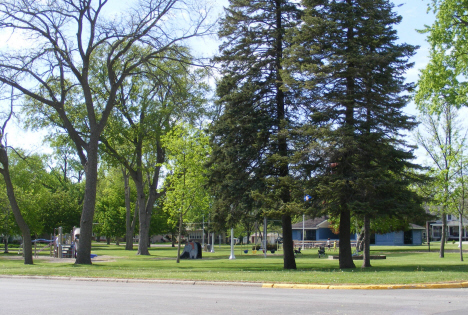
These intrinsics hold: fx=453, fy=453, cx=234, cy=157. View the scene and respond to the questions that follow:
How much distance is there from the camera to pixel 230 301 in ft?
34.1

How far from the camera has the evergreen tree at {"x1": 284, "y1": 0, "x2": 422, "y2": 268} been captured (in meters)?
19.7

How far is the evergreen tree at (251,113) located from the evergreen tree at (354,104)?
6.14 feet

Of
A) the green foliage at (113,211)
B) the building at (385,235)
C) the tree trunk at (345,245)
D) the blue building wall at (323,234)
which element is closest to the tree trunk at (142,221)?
the green foliage at (113,211)

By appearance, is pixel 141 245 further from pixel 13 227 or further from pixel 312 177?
pixel 312 177

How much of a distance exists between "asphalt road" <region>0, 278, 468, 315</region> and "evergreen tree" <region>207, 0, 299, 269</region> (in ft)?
32.9

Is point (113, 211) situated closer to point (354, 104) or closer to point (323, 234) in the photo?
point (323, 234)

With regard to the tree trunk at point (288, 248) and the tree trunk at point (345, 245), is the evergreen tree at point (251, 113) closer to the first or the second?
the tree trunk at point (288, 248)

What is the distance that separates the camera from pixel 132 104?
37688 mm

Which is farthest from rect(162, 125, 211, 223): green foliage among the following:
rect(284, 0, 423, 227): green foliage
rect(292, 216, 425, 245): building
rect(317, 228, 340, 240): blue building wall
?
rect(317, 228, 340, 240): blue building wall

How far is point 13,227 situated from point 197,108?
2620cm

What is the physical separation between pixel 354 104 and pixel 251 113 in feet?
17.1

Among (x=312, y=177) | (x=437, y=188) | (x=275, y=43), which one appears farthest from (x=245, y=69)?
(x=437, y=188)

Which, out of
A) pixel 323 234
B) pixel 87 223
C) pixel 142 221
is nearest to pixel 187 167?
pixel 87 223

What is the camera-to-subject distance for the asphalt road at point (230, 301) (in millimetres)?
8891
